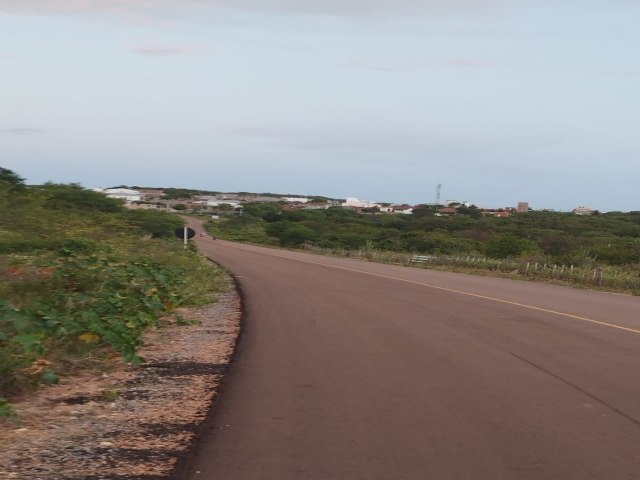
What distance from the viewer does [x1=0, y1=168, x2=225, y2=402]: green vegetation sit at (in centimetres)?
779

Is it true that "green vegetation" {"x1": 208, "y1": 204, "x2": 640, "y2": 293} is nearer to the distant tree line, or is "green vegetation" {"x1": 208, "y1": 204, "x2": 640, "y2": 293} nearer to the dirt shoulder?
the distant tree line

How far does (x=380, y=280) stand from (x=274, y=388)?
2114 cm

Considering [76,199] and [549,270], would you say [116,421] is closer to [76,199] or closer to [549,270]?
[76,199]

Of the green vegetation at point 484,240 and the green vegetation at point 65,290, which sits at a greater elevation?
the green vegetation at point 65,290

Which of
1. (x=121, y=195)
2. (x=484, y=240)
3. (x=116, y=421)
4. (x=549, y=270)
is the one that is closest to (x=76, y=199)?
(x=116, y=421)

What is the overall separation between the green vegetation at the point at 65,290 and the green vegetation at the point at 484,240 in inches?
795

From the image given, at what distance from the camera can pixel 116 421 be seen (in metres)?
7.09

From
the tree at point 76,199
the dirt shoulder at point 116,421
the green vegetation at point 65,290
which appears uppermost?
the tree at point 76,199

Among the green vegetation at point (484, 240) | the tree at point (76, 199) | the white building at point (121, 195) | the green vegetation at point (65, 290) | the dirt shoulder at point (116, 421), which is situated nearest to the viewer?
the dirt shoulder at point (116, 421)

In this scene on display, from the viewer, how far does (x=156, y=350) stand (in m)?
11.4

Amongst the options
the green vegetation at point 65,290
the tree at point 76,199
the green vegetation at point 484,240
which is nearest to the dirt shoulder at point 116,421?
the green vegetation at point 65,290

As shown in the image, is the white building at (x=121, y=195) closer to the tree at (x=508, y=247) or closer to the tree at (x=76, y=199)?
the tree at (x=76, y=199)

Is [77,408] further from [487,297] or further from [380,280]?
[380,280]

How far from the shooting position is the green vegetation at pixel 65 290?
779cm
